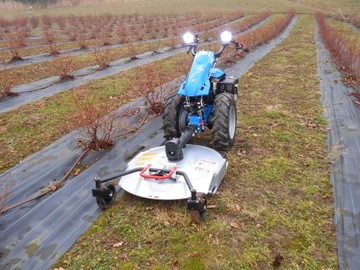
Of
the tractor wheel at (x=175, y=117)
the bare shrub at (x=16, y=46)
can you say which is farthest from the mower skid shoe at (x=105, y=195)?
the bare shrub at (x=16, y=46)

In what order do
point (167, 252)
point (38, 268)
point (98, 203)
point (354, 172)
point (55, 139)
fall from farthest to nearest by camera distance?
point (55, 139)
point (354, 172)
point (98, 203)
point (167, 252)
point (38, 268)

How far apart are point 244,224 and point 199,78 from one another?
196 cm

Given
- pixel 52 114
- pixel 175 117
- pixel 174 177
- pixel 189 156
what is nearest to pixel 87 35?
pixel 52 114

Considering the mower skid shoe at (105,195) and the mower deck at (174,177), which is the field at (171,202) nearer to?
the mower skid shoe at (105,195)

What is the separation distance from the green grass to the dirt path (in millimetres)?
186

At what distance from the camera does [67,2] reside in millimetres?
43188

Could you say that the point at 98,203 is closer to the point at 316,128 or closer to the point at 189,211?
the point at 189,211

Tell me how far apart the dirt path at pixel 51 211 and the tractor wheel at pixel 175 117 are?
70 cm

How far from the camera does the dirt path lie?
3.00m

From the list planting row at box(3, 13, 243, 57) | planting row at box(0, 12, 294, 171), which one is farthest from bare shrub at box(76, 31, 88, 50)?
planting row at box(0, 12, 294, 171)

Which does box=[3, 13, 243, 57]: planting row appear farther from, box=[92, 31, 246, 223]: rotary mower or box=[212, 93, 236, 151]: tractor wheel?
box=[212, 93, 236, 151]: tractor wheel

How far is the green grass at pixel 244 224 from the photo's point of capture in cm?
295

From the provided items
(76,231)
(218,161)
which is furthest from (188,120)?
(76,231)

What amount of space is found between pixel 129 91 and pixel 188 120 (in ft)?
12.4
